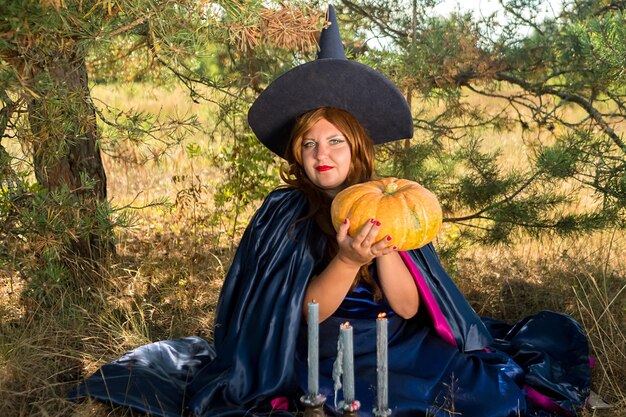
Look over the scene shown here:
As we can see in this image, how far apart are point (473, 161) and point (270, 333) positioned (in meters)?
1.95

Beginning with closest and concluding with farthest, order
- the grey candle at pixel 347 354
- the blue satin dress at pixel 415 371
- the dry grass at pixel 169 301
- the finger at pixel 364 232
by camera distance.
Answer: the grey candle at pixel 347 354, the finger at pixel 364 232, the blue satin dress at pixel 415 371, the dry grass at pixel 169 301

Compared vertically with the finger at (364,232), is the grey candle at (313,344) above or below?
below

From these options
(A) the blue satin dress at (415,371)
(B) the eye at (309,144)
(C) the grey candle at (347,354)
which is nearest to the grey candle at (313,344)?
(C) the grey candle at (347,354)

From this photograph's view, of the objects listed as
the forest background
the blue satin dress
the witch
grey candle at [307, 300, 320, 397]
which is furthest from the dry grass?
grey candle at [307, 300, 320, 397]

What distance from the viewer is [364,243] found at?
240 cm

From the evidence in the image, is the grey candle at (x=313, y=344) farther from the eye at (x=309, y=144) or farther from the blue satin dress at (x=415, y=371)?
the eye at (x=309, y=144)

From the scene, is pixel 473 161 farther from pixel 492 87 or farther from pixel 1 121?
pixel 1 121

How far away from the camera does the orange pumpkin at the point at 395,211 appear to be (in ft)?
7.79

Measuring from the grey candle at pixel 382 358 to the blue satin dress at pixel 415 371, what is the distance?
829 millimetres

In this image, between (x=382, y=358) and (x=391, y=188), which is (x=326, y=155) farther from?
(x=382, y=358)

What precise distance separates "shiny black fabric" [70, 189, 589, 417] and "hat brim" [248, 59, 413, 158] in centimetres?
33

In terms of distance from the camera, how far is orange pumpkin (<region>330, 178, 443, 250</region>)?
238 cm

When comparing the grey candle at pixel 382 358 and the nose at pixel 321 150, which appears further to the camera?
the nose at pixel 321 150

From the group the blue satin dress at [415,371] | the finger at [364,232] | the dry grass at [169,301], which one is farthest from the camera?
the dry grass at [169,301]
